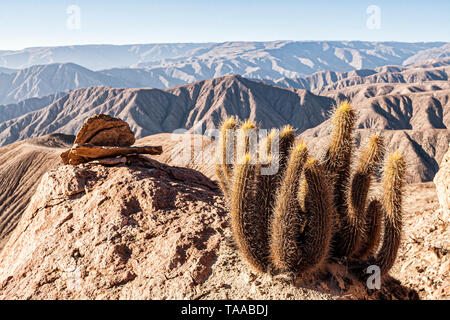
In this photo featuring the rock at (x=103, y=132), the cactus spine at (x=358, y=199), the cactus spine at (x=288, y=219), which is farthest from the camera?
the rock at (x=103, y=132)

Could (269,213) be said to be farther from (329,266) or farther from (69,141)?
(69,141)

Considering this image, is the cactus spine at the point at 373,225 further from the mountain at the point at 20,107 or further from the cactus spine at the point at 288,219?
the mountain at the point at 20,107

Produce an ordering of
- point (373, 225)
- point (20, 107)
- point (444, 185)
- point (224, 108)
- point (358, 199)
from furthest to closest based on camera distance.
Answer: point (20, 107) < point (224, 108) < point (444, 185) < point (373, 225) < point (358, 199)

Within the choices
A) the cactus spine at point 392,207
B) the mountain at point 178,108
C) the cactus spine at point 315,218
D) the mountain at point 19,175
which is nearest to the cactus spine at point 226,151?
the cactus spine at point 315,218

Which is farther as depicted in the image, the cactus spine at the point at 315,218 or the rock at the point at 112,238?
the rock at the point at 112,238

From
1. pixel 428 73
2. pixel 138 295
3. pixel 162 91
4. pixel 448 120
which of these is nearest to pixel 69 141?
pixel 138 295

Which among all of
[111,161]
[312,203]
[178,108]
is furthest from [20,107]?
[312,203]

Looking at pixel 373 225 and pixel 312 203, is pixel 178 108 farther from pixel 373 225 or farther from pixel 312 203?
pixel 312 203
